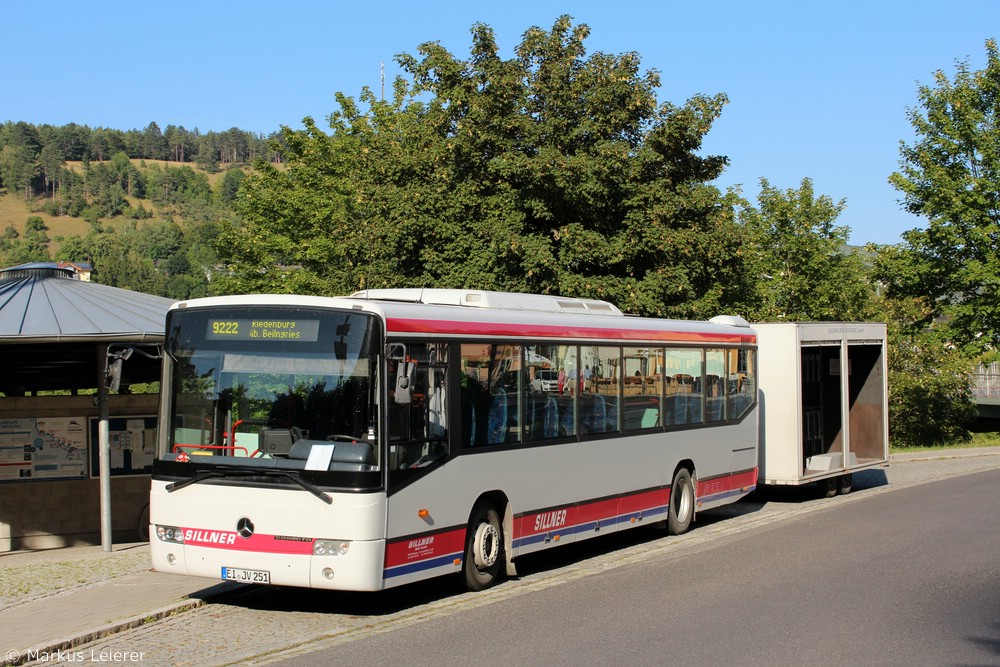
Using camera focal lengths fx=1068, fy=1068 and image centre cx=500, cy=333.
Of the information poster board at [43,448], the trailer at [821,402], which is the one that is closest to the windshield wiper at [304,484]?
the information poster board at [43,448]

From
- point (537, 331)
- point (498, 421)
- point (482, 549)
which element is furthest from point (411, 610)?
point (537, 331)

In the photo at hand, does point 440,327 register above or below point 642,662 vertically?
above

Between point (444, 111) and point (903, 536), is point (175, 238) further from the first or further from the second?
point (903, 536)

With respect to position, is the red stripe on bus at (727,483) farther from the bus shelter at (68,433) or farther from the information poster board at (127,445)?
the information poster board at (127,445)

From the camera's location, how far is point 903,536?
1453cm

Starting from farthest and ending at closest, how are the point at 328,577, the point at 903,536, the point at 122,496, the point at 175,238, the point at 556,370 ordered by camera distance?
the point at 175,238 → the point at 122,496 → the point at 903,536 → the point at 556,370 → the point at 328,577

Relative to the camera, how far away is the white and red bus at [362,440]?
30.1 ft

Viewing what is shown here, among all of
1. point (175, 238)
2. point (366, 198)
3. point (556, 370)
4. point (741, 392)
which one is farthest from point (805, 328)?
point (175, 238)

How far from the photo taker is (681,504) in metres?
15.4

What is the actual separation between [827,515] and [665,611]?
8.61m

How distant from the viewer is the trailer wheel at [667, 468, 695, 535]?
49.5 feet

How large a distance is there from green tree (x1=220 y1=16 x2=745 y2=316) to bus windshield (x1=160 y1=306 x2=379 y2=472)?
12.6 meters

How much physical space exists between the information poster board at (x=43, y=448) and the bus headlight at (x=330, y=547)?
325 inches

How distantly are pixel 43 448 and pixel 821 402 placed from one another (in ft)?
45.0
